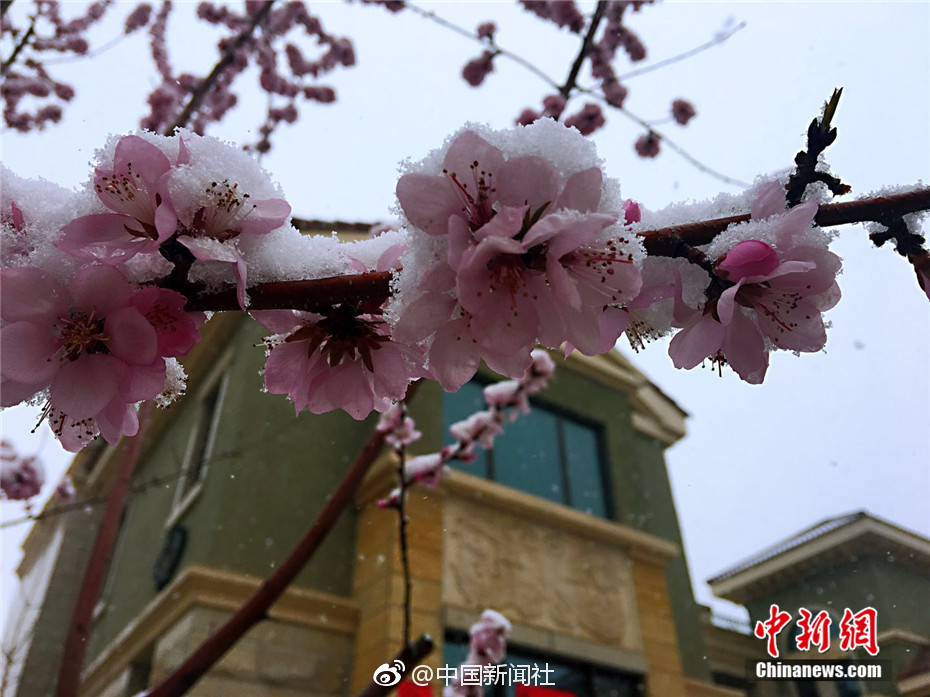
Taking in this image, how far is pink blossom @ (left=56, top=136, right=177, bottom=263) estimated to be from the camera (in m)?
0.67

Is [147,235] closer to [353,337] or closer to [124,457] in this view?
[353,337]

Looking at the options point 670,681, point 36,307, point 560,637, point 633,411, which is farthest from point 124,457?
point 633,411

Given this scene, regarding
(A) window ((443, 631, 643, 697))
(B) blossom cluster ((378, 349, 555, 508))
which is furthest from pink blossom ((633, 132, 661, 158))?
(A) window ((443, 631, 643, 697))

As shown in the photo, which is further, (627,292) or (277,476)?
(277,476)

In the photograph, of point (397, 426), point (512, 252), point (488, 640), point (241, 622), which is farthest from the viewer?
point (488, 640)

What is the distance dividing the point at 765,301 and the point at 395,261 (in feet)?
1.53

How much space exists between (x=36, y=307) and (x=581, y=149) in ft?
1.97

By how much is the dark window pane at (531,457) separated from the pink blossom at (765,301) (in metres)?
5.57

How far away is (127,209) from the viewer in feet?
2.29

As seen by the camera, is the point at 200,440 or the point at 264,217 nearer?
the point at 264,217

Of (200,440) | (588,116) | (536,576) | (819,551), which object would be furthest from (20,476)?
(819,551)

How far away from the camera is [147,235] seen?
2.34 ft

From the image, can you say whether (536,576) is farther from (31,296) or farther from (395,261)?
(31,296)

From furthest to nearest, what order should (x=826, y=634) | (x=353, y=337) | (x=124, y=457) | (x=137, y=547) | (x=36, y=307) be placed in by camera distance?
(x=137, y=547)
(x=826, y=634)
(x=124, y=457)
(x=353, y=337)
(x=36, y=307)
